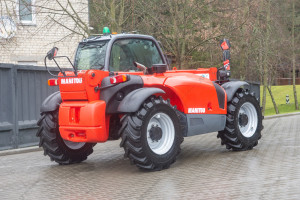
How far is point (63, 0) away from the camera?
916 inches

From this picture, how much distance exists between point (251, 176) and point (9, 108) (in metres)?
6.83

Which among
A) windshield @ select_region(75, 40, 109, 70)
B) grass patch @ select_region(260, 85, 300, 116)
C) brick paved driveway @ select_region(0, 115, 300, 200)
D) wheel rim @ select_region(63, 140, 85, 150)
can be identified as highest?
windshield @ select_region(75, 40, 109, 70)

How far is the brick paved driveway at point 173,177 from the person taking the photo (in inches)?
249

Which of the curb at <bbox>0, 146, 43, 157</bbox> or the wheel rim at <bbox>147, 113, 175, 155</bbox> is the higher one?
the wheel rim at <bbox>147, 113, 175, 155</bbox>

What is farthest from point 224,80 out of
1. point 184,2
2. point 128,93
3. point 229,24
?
point 229,24

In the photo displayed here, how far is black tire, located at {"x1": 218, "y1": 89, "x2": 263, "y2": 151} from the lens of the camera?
374 inches

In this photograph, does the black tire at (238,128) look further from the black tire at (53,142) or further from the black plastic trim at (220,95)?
the black tire at (53,142)

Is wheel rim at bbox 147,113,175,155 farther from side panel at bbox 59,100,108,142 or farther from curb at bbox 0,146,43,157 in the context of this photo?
curb at bbox 0,146,43,157

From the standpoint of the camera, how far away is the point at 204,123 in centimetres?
891

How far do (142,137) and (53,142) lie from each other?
1.89 meters

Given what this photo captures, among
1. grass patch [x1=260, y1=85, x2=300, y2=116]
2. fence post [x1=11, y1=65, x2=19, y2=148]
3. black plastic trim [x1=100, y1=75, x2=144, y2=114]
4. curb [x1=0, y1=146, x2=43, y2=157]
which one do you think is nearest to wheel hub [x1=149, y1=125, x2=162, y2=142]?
black plastic trim [x1=100, y1=75, x2=144, y2=114]

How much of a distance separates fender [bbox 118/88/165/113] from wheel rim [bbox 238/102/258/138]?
2.63 m

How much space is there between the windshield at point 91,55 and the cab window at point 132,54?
0.17m

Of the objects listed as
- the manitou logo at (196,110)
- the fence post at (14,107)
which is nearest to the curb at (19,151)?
the fence post at (14,107)
